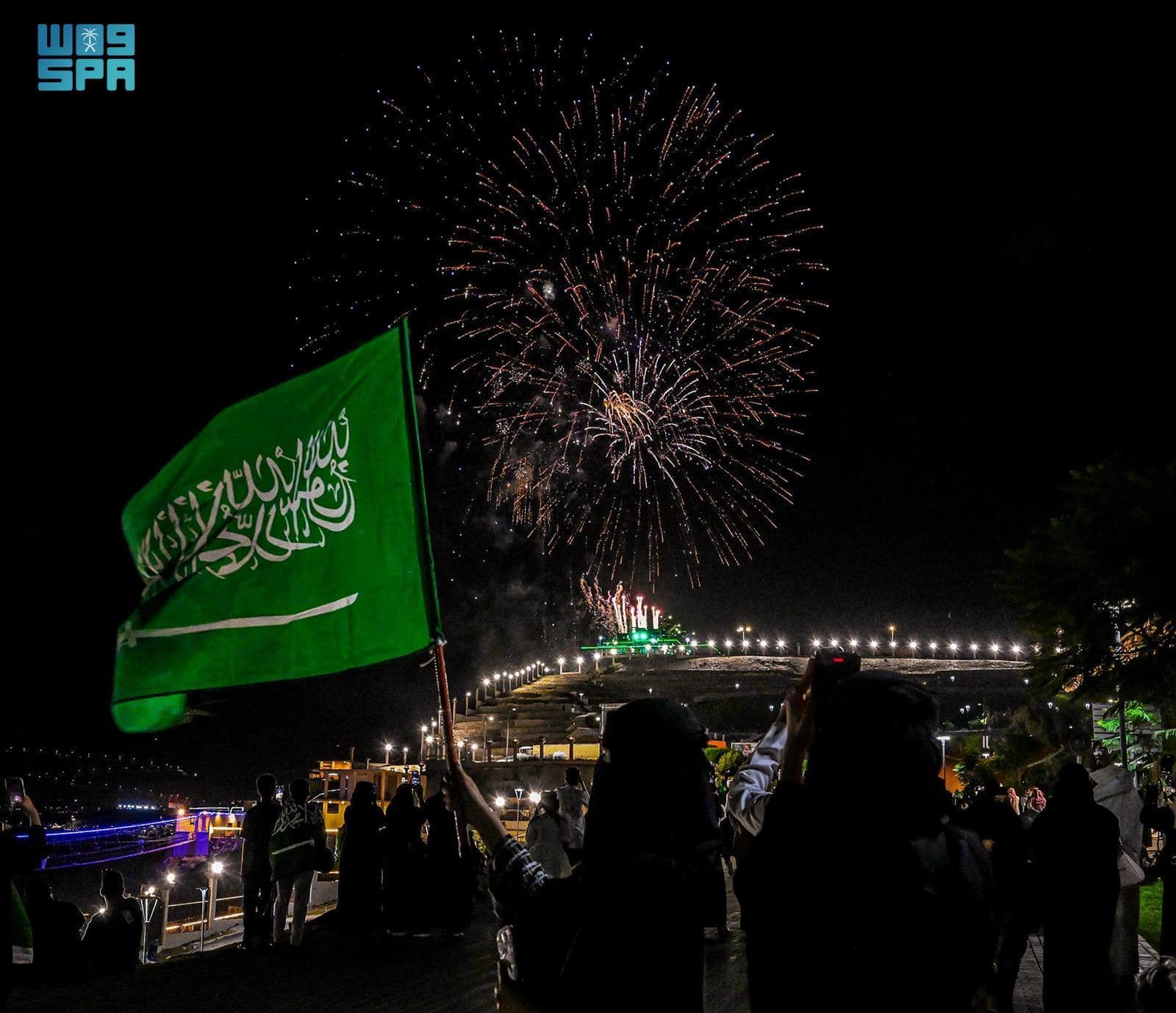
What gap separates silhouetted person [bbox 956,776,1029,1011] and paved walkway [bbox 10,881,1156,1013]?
2.35 ft

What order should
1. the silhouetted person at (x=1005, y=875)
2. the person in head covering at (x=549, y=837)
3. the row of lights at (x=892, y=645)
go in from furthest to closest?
the row of lights at (x=892, y=645) < the person in head covering at (x=549, y=837) < the silhouetted person at (x=1005, y=875)

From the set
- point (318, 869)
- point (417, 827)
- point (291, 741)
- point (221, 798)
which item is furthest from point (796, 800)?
point (291, 741)

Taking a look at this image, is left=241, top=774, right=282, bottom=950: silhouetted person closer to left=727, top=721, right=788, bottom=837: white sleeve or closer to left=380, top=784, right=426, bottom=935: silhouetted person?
left=380, top=784, right=426, bottom=935: silhouetted person

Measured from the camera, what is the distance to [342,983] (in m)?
7.18

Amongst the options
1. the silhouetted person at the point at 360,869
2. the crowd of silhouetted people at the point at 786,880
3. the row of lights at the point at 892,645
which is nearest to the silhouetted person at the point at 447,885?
the silhouetted person at the point at 360,869

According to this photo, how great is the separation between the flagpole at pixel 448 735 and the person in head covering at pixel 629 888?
0.27 m

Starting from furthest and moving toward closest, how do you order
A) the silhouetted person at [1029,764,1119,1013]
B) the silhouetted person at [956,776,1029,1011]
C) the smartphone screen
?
the silhouetted person at [956,776,1029,1011], the silhouetted person at [1029,764,1119,1013], the smartphone screen

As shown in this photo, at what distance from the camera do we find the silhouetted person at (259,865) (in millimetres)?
8594

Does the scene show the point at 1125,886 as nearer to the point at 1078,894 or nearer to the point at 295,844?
the point at 1078,894

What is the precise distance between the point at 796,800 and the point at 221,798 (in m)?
50.1

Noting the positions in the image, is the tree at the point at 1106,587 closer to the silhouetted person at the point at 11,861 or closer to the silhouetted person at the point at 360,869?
the silhouetted person at the point at 360,869

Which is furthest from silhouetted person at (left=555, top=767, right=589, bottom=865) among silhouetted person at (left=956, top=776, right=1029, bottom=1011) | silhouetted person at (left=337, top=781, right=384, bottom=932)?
silhouetted person at (left=956, top=776, right=1029, bottom=1011)

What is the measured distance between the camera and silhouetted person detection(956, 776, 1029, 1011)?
5.46m

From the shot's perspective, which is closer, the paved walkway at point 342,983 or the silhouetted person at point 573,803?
the paved walkway at point 342,983
